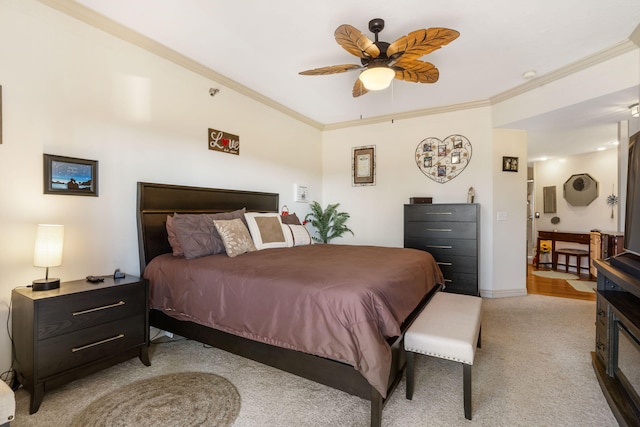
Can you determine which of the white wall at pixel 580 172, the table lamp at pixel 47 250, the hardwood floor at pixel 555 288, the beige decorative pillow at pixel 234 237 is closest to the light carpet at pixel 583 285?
the hardwood floor at pixel 555 288

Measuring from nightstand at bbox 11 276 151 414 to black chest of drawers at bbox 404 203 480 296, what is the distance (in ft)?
10.9

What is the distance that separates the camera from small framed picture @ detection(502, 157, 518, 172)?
4238 millimetres

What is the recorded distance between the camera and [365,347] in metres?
1.55

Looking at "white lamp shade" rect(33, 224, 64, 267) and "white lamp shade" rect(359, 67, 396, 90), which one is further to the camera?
"white lamp shade" rect(359, 67, 396, 90)

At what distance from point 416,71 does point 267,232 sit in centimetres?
207

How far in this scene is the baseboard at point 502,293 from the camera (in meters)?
4.22

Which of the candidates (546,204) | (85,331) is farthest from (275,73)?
(546,204)

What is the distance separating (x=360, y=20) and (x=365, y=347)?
2.45 metres

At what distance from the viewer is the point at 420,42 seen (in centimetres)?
217

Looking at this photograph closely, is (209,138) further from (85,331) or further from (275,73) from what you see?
(85,331)

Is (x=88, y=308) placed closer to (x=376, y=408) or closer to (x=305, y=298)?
(x=305, y=298)

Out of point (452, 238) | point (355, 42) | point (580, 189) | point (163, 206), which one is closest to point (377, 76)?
point (355, 42)

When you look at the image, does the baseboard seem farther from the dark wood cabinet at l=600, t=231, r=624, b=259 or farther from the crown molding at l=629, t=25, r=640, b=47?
the crown molding at l=629, t=25, r=640, b=47

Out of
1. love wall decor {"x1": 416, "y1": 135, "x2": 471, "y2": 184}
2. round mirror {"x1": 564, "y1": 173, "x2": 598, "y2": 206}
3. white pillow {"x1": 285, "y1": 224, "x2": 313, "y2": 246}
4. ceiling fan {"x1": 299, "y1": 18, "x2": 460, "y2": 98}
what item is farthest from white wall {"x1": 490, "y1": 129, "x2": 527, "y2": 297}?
round mirror {"x1": 564, "y1": 173, "x2": 598, "y2": 206}
